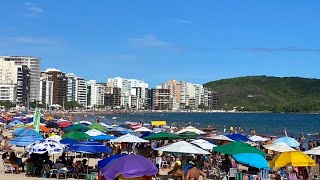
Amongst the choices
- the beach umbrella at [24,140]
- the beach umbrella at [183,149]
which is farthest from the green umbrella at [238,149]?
the beach umbrella at [24,140]

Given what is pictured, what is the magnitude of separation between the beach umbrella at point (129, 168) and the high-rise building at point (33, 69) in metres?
148

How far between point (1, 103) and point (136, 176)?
123 m

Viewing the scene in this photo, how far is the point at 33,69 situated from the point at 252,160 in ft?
506

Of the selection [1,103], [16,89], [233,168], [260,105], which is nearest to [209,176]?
[233,168]

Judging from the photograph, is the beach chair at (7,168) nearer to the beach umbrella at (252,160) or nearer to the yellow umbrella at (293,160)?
the beach umbrella at (252,160)

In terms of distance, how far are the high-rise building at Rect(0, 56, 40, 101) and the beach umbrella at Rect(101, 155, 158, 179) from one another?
148234 millimetres

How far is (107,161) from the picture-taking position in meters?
9.66

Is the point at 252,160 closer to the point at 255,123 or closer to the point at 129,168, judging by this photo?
the point at 129,168

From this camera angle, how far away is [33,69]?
529ft

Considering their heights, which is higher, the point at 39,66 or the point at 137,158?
the point at 39,66

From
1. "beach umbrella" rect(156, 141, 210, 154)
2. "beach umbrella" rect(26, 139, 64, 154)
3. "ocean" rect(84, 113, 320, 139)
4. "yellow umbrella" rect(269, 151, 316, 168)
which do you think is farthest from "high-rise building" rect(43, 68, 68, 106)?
"yellow umbrella" rect(269, 151, 316, 168)

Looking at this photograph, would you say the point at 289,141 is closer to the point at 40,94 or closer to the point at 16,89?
the point at 16,89

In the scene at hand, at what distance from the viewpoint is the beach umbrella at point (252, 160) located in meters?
13.5

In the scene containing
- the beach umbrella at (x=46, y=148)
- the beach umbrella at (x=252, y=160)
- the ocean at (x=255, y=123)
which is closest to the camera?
the beach umbrella at (x=252, y=160)
